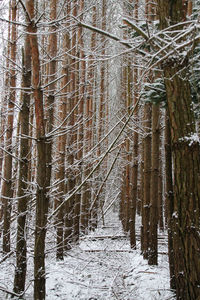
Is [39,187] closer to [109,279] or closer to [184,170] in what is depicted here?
[184,170]

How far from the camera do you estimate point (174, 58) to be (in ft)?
8.64

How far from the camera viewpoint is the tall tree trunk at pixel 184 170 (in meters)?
2.51

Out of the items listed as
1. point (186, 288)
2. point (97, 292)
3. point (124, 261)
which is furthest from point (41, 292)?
point (124, 261)

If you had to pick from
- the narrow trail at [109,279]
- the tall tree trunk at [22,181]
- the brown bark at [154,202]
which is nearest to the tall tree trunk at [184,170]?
the narrow trail at [109,279]

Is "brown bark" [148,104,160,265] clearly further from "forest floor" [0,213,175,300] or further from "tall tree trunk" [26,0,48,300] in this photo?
"tall tree trunk" [26,0,48,300]

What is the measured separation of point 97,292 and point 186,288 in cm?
336

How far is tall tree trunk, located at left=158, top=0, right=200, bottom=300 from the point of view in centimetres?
251

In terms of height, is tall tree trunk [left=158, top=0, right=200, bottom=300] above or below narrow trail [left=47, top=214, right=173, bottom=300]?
above

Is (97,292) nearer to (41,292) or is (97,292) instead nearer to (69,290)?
(69,290)

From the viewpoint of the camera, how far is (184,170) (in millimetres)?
2590

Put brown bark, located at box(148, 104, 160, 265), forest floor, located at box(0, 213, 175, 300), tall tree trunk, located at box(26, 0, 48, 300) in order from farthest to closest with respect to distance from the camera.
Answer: brown bark, located at box(148, 104, 160, 265), forest floor, located at box(0, 213, 175, 300), tall tree trunk, located at box(26, 0, 48, 300)

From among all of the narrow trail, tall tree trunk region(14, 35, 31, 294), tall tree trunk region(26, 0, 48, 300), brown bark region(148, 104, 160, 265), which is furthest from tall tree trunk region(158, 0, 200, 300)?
brown bark region(148, 104, 160, 265)

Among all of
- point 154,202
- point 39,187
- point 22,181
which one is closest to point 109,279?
point 154,202

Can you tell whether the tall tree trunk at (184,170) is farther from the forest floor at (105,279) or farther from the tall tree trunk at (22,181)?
the tall tree trunk at (22,181)
